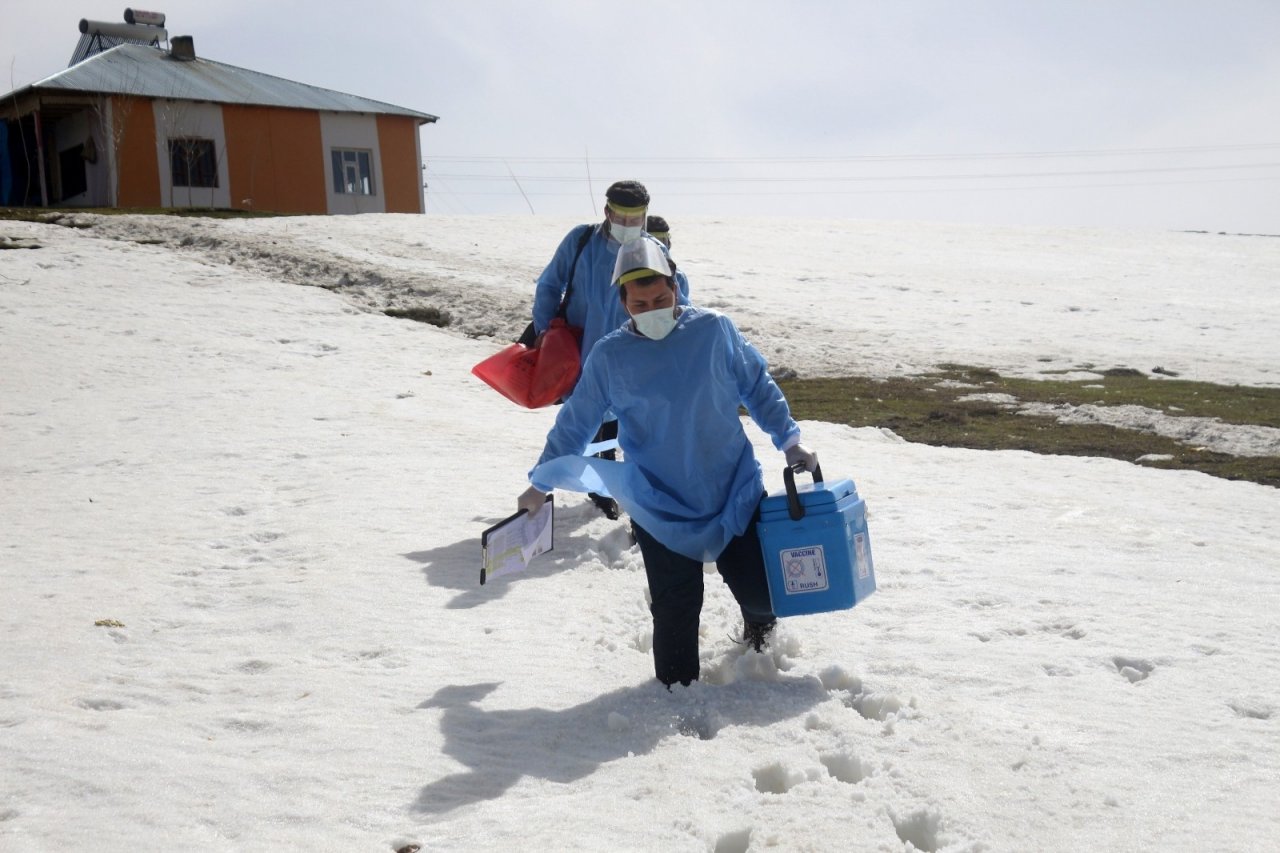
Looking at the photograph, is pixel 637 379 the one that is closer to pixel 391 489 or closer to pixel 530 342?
pixel 530 342

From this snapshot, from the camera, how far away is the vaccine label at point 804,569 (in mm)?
4199

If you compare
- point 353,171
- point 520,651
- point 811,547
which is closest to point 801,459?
point 811,547

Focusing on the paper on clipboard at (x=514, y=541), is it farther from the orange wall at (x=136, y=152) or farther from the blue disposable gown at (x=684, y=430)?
the orange wall at (x=136, y=152)

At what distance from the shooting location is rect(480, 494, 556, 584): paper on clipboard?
13.5 feet

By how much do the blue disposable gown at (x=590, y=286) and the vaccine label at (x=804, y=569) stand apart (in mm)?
2673

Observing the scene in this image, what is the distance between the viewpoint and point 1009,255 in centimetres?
2627

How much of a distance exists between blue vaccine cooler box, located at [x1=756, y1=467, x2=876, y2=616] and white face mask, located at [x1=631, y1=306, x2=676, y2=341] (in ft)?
2.19

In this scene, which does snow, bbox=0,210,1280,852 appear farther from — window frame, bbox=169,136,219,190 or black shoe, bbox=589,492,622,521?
window frame, bbox=169,136,219,190

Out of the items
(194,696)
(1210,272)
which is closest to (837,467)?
(194,696)

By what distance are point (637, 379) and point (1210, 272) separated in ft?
77.2

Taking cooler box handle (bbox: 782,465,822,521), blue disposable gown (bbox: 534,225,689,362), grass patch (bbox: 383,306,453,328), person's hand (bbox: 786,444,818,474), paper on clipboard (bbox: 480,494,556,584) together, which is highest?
blue disposable gown (bbox: 534,225,689,362)

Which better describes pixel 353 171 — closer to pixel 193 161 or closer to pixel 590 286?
pixel 193 161

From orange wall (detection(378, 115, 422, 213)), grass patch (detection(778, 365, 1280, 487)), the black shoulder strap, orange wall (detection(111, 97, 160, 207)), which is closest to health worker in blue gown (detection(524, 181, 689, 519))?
the black shoulder strap

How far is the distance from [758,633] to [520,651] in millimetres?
1012
